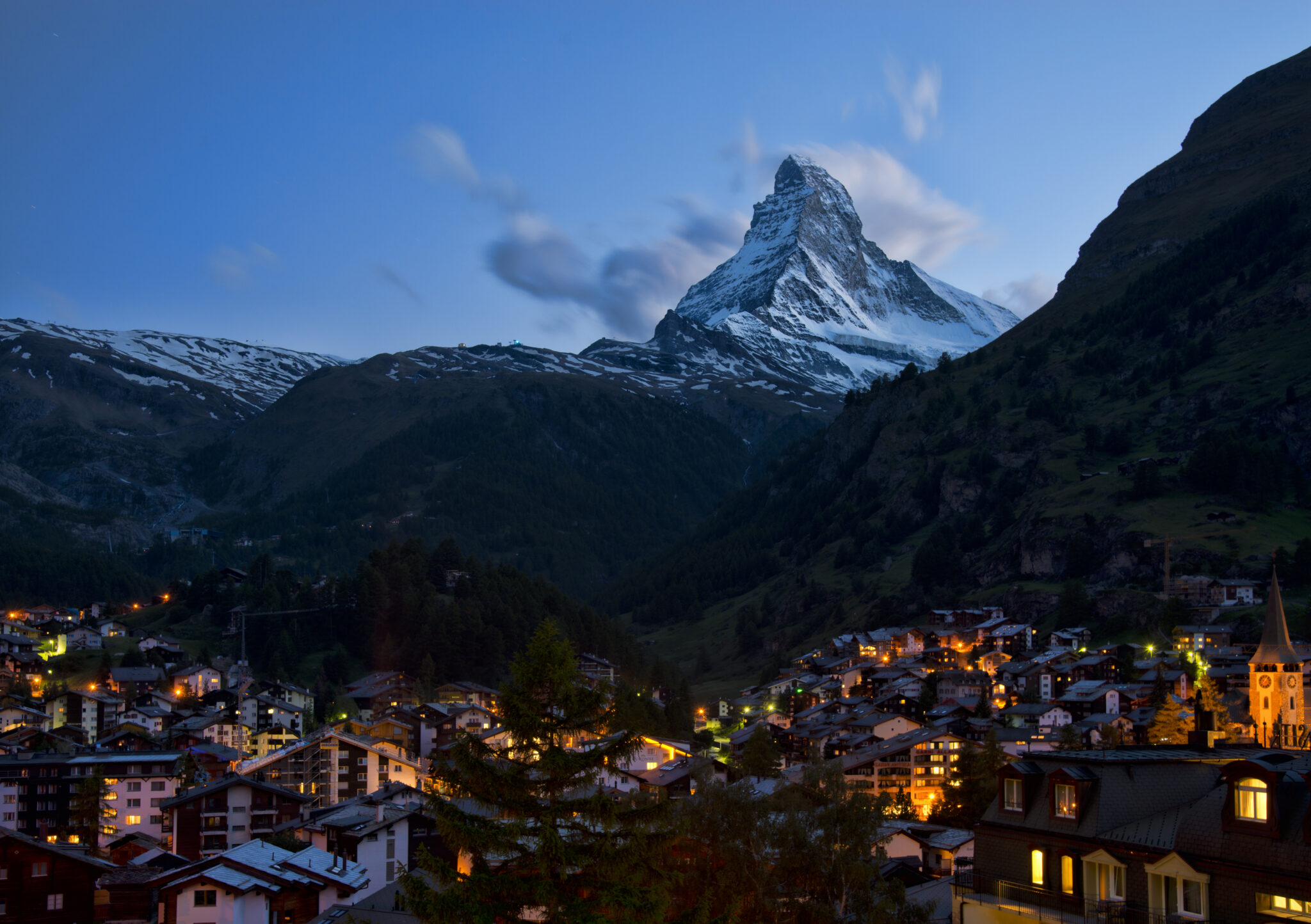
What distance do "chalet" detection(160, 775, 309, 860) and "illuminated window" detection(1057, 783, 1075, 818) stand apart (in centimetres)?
6180

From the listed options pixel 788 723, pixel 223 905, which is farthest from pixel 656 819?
pixel 788 723

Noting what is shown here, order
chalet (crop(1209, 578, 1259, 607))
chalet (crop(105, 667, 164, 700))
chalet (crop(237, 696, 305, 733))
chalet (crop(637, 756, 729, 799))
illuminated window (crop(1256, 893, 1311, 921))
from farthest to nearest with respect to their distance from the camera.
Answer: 1. chalet (crop(1209, 578, 1259, 607))
2. chalet (crop(105, 667, 164, 700))
3. chalet (crop(237, 696, 305, 733))
4. chalet (crop(637, 756, 729, 799))
5. illuminated window (crop(1256, 893, 1311, 921))

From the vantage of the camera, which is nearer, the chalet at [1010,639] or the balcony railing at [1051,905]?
the balcony railing at [1051,905]

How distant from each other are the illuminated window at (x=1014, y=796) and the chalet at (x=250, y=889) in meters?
37.7

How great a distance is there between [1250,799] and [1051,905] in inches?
191

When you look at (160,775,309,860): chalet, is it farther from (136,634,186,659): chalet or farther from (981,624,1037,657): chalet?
(981,624,1037,657): chalet

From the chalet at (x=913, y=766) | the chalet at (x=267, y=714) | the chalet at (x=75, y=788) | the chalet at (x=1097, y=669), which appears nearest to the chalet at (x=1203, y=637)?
the chalet at (x=1097, y=669)

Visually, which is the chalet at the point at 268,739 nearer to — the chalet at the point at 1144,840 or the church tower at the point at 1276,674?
the church tower at the point at 1276,674

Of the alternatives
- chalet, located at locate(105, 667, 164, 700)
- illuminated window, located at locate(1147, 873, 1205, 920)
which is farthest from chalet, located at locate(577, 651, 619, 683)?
illuminated window, located at locate(1147, 873, 1205, 920)

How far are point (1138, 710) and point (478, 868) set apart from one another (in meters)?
94.5

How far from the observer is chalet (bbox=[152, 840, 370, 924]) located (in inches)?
2023

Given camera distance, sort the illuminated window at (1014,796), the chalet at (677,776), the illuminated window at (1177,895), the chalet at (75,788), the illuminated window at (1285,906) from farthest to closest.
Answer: the chalet at (75,788)
the chalet at (677,776)
the illuminated window at (1014,796)
the illuminated window at (1177,895)
the illuminated window at (1285,906)

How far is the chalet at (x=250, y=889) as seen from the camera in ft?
169

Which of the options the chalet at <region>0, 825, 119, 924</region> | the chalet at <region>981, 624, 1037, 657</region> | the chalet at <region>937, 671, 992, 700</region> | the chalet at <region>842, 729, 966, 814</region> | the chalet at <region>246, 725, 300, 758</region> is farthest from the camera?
the chalet at <region>981, 624, 1037, 657</region>
